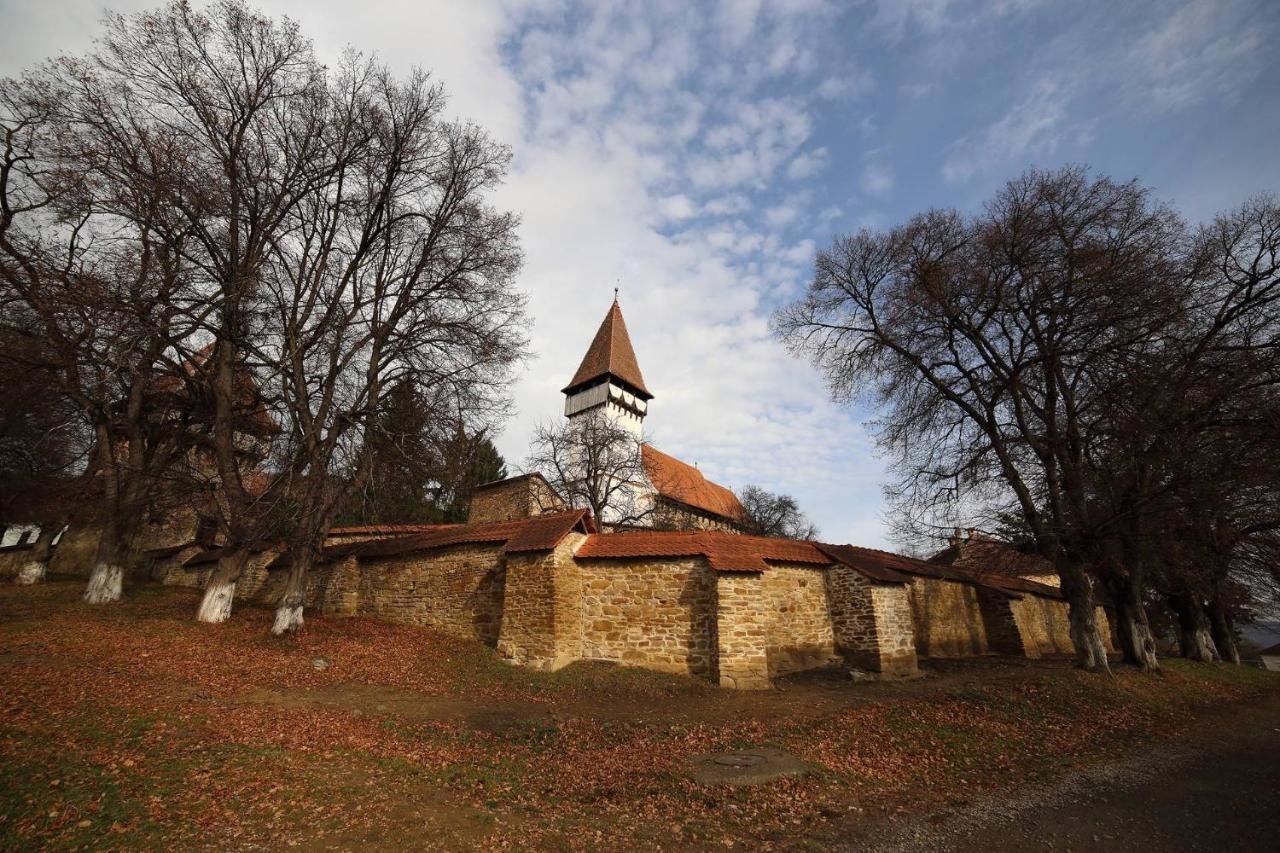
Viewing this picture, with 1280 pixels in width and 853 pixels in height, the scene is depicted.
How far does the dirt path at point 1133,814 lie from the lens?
16.9ft

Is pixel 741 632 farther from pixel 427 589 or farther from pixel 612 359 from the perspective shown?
pixel 612 359

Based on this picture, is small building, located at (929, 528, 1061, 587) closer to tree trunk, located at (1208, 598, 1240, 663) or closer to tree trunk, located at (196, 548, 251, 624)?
tree trunk, located at (1208, 598, 1240, 663)

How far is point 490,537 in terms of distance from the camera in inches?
555

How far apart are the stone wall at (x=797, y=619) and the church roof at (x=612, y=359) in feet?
80.2

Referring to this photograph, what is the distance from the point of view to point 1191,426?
454 inches

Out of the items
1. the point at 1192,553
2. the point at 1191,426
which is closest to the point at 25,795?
the point at 1191,426

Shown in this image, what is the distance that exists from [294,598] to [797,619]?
39.5 feet

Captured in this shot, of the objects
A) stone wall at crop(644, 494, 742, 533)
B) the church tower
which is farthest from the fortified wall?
the church tower

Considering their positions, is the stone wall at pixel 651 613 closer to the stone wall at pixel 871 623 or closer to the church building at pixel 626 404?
the stone wall at pixel 871 623

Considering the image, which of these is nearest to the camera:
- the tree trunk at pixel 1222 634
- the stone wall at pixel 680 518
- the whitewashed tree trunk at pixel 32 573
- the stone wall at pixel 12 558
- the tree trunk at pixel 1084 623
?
the tree trunk at pixel 1084 623

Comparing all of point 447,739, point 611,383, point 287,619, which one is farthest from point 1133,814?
point 611,383

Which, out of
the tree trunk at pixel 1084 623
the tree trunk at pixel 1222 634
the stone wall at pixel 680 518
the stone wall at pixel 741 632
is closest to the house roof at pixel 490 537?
the stone wall at pixel 741 632

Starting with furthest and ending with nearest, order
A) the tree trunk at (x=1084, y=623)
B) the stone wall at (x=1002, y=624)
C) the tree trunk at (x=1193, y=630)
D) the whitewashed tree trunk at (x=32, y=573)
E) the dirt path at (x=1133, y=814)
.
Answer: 1. the tree trunk at (x=1193, y=630)
2. the stone wall at (x=1002, y=624)
3. the whitewashed tree trunk at (x=32, y=573)
4. the tree trunk at (x=1084, y=623)
5. the dirt path at (x=1133, y=814)

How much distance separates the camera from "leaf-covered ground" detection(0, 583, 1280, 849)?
4.89 meters
